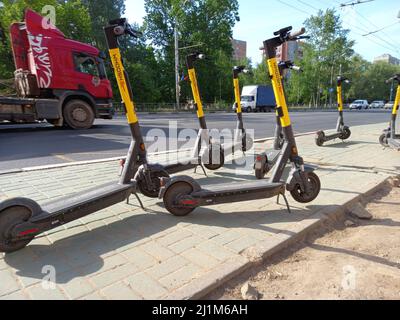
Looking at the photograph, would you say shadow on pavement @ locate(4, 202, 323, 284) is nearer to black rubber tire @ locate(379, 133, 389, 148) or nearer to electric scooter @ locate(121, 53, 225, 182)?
electric scooter @ locate(121, 53, 225, 182)

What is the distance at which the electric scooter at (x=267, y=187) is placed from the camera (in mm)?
3102

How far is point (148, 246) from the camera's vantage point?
8.46 feet

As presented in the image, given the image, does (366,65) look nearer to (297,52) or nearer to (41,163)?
(297,52)

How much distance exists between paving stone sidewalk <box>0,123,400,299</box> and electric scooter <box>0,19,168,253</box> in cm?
21


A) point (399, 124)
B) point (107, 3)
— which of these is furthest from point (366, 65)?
point (399, 124)

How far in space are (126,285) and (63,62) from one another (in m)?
11.1

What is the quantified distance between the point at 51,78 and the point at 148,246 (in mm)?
10487

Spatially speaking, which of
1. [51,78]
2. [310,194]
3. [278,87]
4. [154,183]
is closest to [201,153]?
[154,183]

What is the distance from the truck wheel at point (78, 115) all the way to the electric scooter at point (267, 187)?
31.1 feet

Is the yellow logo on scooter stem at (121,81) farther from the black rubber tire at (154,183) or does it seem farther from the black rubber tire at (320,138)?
the black rubber tire at (320,138)

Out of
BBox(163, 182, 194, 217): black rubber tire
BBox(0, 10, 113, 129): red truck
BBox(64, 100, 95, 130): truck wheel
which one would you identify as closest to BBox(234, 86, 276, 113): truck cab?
BBox(0, 10, 113, 129): red truck

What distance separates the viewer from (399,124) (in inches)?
293

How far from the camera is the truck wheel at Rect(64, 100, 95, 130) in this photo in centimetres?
1115

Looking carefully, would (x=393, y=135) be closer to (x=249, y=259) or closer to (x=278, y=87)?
(x=278, y=87)
